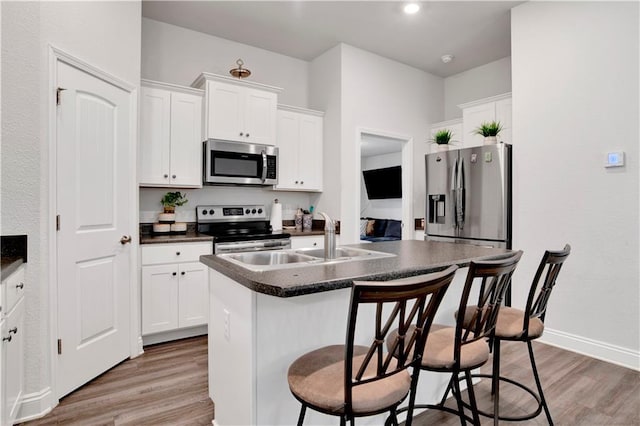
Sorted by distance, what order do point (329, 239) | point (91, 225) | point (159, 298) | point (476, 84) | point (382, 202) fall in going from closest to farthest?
point (329, 239), point (91, 225), point (159, 298), point (476, 84), point (382, 202)

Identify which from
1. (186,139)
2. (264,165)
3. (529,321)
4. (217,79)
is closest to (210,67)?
(217,79)

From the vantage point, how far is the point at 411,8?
3.29m

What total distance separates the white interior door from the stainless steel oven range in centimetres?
81

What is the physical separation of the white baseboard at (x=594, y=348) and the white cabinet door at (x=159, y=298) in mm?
3198

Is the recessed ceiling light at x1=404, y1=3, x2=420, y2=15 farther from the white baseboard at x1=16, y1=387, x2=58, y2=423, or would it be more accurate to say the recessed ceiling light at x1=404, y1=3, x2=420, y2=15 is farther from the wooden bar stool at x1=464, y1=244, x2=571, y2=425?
the white baseboard at x1=16, y1=387, x2=58, y2=423

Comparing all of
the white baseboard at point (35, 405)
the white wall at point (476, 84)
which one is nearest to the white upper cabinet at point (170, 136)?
the white baseboard at point (35, 405)

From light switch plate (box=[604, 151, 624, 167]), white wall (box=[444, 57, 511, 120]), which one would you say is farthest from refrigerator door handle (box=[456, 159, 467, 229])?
white wall (box=[444, 57, 511, 120])

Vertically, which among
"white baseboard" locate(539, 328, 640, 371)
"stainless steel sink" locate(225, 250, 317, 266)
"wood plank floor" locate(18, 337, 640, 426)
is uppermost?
"stainless steel sink" locate(225, 250, 317, 266)

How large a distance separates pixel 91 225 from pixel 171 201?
109cm

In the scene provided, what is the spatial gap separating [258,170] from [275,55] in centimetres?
156

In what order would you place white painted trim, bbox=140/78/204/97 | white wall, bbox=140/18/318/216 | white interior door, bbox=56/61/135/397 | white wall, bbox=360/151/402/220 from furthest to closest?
white wall, bbox=360/151/402/220 → white wall, bbox=140/18/318/216 → white painted trim, bbox=140/78/204/97 → white interior door, bbox=56/61/135/397

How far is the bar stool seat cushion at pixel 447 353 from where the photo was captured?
1.42 m

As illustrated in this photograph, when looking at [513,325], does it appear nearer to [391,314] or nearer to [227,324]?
[391,314]

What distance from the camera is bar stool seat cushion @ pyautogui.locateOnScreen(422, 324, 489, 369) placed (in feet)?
4.67
